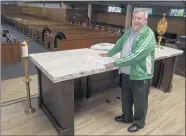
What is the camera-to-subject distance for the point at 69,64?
1.85 meters

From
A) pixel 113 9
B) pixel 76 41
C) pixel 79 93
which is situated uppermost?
pixel 113 9

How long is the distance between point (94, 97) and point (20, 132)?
122cm

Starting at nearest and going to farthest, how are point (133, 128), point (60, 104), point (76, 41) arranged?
point (60, 104) < point (133, 128) < point (76, 41)

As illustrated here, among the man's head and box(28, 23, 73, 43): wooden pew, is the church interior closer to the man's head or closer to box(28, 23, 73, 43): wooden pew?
the man's head

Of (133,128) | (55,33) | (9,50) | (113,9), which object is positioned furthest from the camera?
(113,9)

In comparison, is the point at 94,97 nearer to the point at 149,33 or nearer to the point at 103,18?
the point at 149,33

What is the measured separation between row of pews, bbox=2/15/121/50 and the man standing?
3.65 metres

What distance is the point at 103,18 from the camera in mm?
12500

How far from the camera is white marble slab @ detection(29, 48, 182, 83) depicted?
63.6 inches

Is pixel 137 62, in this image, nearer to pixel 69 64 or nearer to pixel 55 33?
pixel 69 64

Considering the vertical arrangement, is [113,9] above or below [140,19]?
above

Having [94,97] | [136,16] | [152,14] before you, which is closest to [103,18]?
[152,14]

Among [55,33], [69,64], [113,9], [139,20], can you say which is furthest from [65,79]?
[113,9]

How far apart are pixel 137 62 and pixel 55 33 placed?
4.95 m
